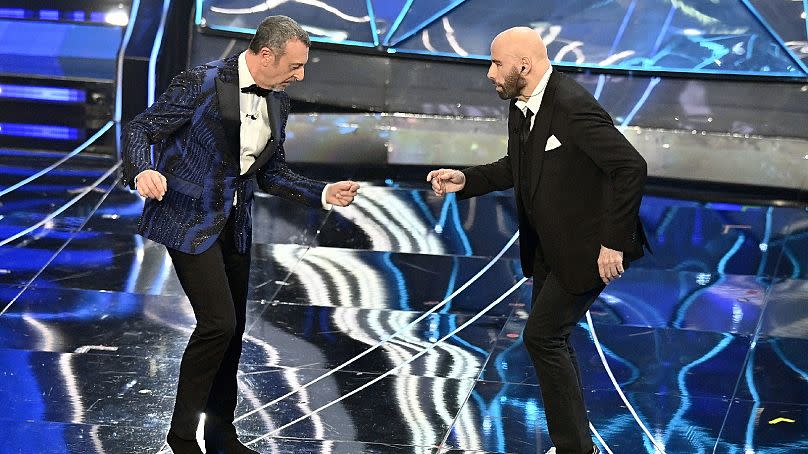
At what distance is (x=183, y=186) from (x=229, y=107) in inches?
11.2

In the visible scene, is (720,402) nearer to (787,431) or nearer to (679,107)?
(787,431)

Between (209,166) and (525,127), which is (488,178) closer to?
(525,127)

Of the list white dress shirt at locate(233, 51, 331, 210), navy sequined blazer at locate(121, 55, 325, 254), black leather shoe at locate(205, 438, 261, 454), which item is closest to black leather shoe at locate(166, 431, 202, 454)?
black leather shoe at locate(205, 438, 261, 454)

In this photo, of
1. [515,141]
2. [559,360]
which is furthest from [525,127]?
[559,360]

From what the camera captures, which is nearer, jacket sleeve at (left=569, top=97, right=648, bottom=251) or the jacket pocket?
jacket sleeve at (left=569, top=97, right=648, bottom=251)

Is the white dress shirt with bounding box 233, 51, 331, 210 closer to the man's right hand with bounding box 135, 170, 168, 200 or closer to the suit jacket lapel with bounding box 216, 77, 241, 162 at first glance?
the suit jacket lapel with bounding box 216, 77, 241, 162

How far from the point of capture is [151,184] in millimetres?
3486

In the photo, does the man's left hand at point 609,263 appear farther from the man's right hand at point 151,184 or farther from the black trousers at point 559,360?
the man's right hand at point 151,184

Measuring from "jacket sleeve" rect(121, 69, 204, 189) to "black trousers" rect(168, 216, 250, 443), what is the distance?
35cm

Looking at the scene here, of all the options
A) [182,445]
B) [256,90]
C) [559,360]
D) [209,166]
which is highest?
[256,90]

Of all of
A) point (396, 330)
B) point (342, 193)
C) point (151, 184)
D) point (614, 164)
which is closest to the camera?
point (151, 184)

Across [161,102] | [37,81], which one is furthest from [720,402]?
[37,81]

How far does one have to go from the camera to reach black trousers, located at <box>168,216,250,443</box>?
3750 mm

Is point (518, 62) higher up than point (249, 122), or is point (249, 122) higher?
point (518, 62)
